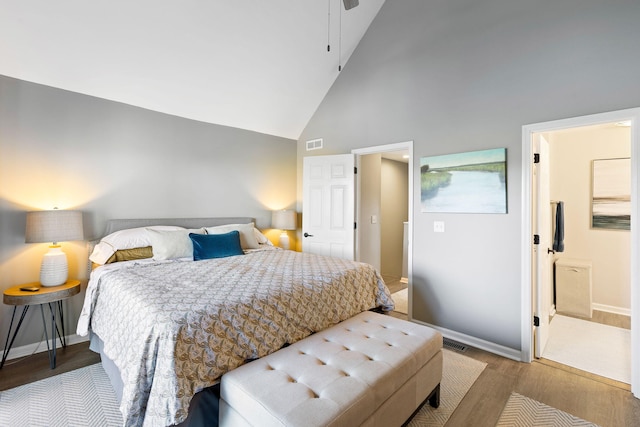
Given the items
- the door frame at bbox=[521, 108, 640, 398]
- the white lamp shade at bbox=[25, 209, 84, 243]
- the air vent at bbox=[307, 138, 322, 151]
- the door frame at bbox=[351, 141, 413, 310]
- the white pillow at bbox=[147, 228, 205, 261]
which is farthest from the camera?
the air vent at bbox=[307, 138, 322, 151]

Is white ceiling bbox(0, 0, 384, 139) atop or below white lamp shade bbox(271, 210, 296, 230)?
atop

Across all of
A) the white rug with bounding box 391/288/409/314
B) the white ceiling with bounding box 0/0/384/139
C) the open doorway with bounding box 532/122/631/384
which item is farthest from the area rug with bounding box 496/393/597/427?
the white ceiling with bounding box 0/0/384/139

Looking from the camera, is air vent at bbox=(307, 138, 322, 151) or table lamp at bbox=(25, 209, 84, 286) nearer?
table lamp at bbox=(25, 209, 84, 286)

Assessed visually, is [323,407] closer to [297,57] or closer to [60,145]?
[60,145]

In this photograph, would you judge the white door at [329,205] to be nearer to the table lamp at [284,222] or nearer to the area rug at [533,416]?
the table lamp at [284,222]

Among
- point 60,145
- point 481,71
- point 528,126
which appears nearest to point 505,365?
point 528,126

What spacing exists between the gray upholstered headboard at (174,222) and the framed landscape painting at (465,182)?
2591mm

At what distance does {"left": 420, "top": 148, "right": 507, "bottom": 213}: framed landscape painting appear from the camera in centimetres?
279

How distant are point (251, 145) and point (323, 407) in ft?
12.6

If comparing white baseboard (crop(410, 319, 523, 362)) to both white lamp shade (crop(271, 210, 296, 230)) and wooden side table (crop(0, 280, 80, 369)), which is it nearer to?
white lamp shade (crop(271, 210, 296, 230))

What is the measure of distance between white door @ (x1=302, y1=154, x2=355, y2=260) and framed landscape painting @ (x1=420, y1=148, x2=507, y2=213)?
41.5 inches

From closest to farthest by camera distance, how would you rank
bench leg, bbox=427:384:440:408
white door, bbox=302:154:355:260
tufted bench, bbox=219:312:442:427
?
tufted bench, bbox=219:312:442:427
bench leg, bbox=427:384:440:408
white door, bbox=302:154:355:260

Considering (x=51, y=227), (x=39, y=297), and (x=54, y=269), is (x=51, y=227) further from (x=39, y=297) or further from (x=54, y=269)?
(x=39, y=297)

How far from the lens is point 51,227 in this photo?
99.2 inches
